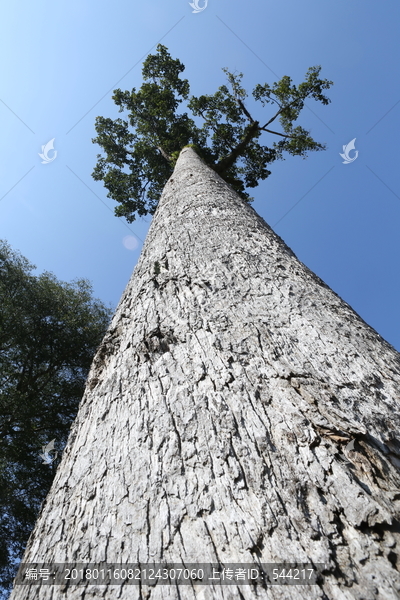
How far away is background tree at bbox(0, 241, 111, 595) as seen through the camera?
670 cm

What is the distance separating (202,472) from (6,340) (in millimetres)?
8068

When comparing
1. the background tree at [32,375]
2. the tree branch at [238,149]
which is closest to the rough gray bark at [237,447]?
the background tree at [32,375]

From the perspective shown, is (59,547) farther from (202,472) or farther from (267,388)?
(267,388)

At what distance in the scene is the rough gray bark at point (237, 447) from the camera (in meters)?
0.83

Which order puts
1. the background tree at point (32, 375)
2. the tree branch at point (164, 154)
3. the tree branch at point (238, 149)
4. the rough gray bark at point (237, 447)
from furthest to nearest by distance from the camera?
1. the tree branch at point (164, 154)
2. the tree branch at point (238, 149)
3. the background tree at point (32, 375)
4. the rough gray bark at point (237, 447)

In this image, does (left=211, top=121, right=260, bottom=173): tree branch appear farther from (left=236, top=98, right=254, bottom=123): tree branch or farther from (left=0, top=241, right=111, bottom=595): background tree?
(left=0, top=241, right=111, bottom=595): background tree

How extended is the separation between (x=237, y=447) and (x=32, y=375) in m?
8.45

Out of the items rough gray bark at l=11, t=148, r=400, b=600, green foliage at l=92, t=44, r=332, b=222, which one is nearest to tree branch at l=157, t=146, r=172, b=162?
green foliage at l=92, t=44, r=332, b=222

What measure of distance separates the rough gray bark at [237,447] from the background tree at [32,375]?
6.13 metres

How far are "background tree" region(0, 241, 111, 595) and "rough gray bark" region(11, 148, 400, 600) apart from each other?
6.13m

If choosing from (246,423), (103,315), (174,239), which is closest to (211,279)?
(174,239)

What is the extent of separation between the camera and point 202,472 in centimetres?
103

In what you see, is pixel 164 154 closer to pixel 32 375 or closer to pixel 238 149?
pixel 238 149

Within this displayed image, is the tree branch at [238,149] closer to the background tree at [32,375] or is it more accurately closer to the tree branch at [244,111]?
the tree branch at [244,111]
